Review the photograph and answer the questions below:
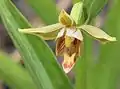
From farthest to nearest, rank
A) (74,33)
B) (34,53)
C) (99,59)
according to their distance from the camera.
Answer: (99,59) < (34,53) < (74,33)

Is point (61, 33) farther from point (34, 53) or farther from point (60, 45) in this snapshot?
point (34, 53)

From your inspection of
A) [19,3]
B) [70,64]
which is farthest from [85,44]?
[19,3]

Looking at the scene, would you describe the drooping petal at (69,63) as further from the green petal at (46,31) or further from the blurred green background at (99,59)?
the blurred green background at (99,59)

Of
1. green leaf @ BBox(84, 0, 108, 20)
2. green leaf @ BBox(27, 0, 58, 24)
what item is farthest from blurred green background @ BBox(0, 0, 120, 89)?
green leaf @ BBox(84, 0, 108, 20)

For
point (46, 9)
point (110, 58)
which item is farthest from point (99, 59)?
point (46, 9)

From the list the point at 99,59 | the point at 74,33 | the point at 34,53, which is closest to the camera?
the point at 74,33

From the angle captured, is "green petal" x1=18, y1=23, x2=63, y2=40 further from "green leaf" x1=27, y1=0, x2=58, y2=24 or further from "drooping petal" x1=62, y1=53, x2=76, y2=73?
"green leaf" x1=27, y1=0, x2=58, y2=24
